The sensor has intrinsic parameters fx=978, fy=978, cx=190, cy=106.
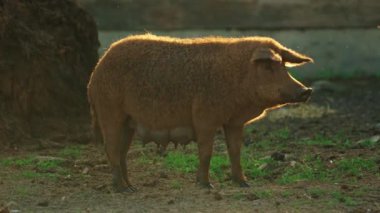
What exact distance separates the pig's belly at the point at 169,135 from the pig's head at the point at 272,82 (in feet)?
2.28

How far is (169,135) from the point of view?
8.62 meters

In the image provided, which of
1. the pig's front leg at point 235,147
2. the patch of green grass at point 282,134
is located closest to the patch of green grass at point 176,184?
the pig's front leg at point 235,147

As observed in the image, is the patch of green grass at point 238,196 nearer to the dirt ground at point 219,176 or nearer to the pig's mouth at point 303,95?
the dirt ground at point 219,176

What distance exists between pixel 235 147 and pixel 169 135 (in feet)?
1.96

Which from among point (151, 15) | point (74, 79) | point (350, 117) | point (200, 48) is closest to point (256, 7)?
point (151, 15)

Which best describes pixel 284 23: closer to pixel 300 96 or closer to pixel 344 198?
pixel 300 96

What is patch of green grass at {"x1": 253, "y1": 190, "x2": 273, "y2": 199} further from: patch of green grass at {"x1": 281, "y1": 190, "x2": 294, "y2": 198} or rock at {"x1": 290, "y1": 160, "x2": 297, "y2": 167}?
rock at {"x1": 290, "y1": 160, "x2": 297, "y2": 167}

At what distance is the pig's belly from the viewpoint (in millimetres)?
8578

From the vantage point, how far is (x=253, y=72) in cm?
843

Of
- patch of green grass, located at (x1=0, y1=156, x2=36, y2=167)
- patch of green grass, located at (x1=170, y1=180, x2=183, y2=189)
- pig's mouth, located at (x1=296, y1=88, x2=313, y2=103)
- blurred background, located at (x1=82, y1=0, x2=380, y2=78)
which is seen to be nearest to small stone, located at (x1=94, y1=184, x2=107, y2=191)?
patch of green grass, located at (x1=170, y1=180, x2=183, y2=189)

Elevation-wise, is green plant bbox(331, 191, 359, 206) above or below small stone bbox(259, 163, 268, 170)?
above

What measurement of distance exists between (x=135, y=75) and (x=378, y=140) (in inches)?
135

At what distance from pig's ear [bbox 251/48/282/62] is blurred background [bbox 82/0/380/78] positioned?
7.78m

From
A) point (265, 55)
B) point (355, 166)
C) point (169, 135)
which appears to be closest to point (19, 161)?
point (169, 135)
